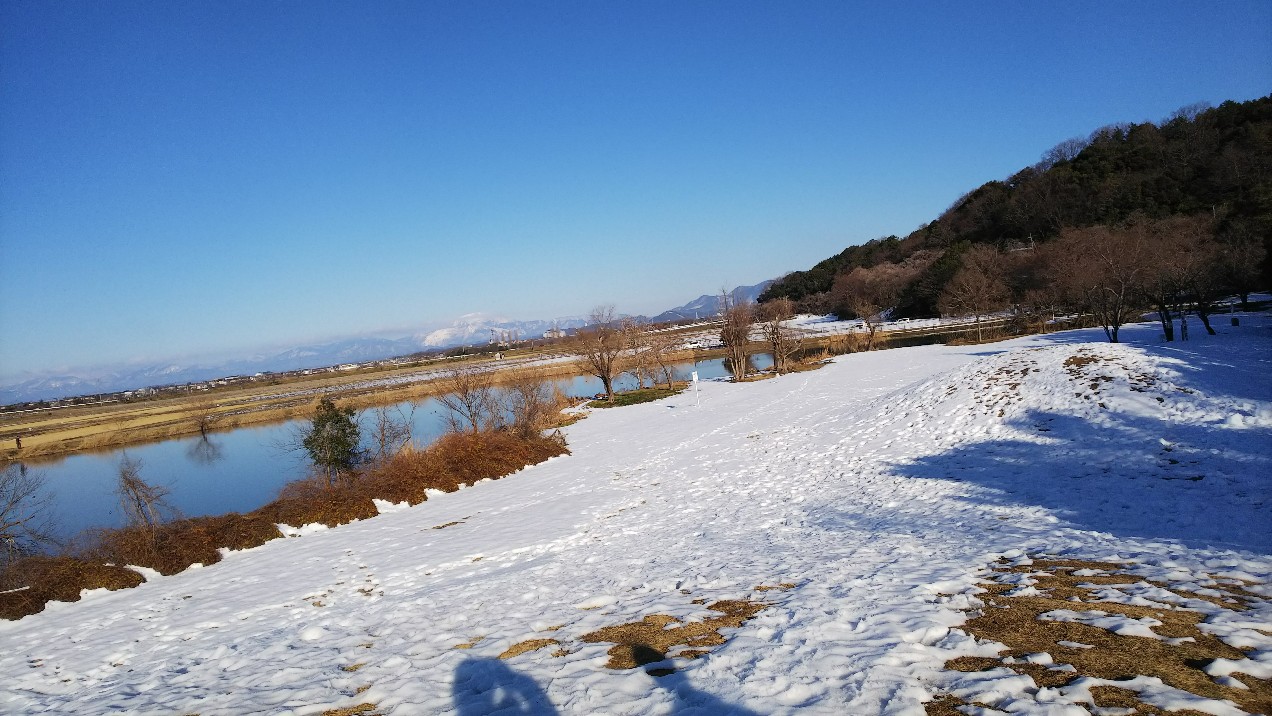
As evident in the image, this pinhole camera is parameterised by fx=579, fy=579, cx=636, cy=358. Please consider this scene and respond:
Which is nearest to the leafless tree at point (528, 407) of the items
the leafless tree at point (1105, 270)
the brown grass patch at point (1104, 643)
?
the brown grass patch at point (1104, 643)

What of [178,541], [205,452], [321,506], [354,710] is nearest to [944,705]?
[354,710]

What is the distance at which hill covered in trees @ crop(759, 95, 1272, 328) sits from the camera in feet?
98.6

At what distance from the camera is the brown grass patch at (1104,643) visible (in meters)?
3.82

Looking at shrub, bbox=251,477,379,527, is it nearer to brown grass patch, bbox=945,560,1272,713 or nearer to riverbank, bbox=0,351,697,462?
brown grass patch, bbox=945,560,1272,713

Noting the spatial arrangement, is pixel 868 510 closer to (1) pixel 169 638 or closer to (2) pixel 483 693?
(2) pixel 483 693

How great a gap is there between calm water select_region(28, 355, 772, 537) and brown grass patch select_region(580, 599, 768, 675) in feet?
55.6

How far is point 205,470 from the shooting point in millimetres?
31750

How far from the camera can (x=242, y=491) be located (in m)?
25.5

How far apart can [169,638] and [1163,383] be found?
19.0 meters

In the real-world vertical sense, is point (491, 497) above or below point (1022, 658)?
below

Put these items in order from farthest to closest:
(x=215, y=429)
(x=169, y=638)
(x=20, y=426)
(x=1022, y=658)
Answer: (x=20, y=426)
(x=215, y=429)
(x=169, y=638)
(x=1022, y=658)

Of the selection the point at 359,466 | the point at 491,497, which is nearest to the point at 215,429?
the point at 359,466

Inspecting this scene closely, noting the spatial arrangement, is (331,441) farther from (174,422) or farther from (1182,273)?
(174,422)

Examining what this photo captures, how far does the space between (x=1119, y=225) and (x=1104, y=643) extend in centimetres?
6762
